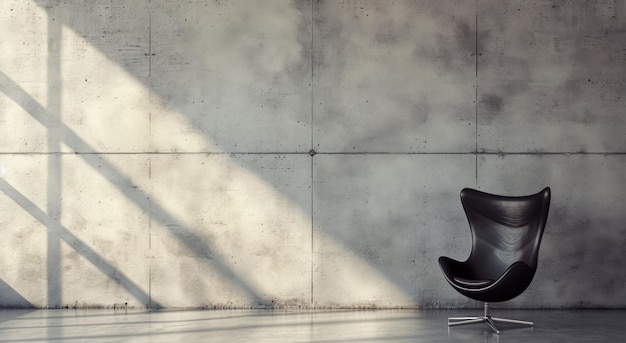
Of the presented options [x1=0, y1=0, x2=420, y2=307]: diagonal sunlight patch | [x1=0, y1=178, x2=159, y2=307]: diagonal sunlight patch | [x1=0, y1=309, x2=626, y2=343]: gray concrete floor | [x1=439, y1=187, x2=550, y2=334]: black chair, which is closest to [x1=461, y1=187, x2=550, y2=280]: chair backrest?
[x1=439, y1=187, x2=550, y2=334]: black chair

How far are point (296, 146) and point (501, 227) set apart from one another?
184 cm

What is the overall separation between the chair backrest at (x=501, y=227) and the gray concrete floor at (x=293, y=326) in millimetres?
503

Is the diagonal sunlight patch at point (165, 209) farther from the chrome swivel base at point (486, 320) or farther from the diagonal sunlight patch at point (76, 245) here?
the chrome swivel base at point (486, 320)

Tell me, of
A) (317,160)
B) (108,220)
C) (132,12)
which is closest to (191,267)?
(108,220)

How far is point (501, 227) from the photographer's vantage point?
5.84 meters

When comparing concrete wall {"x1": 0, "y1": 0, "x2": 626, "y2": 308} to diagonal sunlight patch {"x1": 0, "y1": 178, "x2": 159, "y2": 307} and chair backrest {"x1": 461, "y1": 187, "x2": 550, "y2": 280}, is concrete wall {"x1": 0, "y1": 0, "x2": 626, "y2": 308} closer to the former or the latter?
diagonal sunlight patch {"x1": 0, "y1": 178, "x2": 159, "y2": 307}

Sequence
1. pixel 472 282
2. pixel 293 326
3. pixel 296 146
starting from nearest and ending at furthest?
pixel 472 282 < pixel 293 326 < pixel 296 146

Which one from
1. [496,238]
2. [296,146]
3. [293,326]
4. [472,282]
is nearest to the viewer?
[472,282]

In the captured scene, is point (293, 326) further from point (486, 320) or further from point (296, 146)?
point (296, 146)

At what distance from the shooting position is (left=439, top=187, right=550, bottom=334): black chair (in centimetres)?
558

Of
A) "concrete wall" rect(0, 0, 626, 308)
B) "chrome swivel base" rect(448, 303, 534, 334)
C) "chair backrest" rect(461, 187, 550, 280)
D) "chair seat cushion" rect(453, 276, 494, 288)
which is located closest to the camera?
"chair seat cushion" rect(453, 276, 494, 288)

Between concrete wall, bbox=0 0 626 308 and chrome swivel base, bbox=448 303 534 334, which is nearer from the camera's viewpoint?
chrome swivel base, bbox=448 303 534 334

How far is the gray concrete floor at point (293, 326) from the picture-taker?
16.8 feet

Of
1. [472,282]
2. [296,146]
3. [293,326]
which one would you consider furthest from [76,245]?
[472,282]
